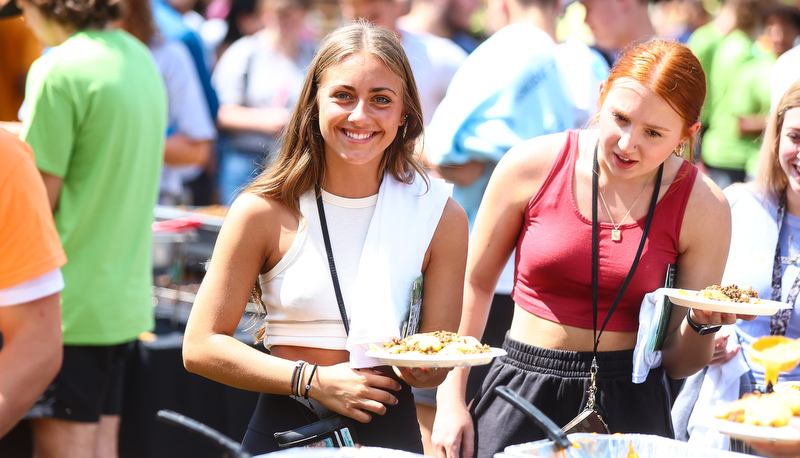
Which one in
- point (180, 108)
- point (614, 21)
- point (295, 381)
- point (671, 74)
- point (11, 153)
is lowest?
point (295, 381)

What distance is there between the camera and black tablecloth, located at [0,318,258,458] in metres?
3.84

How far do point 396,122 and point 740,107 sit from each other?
5042 mm

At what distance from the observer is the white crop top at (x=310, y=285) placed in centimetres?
205

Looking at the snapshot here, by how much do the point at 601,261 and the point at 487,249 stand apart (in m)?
0.33

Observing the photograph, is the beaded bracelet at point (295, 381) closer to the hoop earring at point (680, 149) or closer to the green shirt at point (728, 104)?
the hoop earring at point (680, 149)

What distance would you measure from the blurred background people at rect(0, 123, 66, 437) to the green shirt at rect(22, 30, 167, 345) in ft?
3.06

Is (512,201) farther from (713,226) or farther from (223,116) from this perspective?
(223,116)

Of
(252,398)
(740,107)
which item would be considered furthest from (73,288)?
(740,107)

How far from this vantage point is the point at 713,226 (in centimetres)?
229

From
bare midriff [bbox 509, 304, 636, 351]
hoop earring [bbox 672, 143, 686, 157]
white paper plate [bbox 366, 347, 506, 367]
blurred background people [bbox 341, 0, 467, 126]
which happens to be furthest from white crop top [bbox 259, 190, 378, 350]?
blurred background people [bbox 341, 0, 467, 126]

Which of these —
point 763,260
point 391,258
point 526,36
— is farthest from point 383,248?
point 526,36

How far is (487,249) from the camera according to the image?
2.42 meters

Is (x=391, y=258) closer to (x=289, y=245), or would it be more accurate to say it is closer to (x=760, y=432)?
(x=289, y=245)

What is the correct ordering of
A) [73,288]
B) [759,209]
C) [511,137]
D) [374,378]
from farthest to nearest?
1. [511,137]
2. [73,288]
3. [759,209]
4. [374,378]
